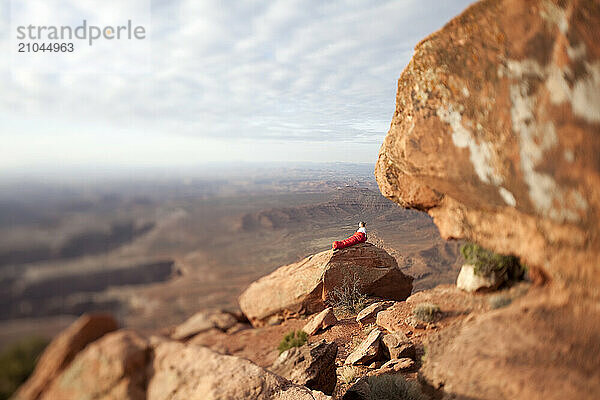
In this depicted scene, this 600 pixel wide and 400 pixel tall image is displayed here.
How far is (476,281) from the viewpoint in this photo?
18.9ft

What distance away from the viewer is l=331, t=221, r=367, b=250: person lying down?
42.8 ft

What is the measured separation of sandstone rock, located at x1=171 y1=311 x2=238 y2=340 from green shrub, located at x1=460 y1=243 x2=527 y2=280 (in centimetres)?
687

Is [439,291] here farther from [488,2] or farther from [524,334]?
[488,2]

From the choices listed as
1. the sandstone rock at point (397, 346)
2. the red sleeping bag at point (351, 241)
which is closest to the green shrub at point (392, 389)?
the sandstone rock at point (397, 346)

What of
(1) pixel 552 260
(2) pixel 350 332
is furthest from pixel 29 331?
(2) pixel 350 332

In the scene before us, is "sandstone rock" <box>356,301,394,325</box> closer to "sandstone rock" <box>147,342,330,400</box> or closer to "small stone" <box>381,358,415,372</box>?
"small stone" <box>381,358,415,372</box>

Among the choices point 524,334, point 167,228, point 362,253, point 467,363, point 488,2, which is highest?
point 488,2

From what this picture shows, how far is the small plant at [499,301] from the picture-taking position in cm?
481

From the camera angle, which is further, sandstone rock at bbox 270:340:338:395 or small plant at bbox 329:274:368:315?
small plant at bbox 329:274:368:315

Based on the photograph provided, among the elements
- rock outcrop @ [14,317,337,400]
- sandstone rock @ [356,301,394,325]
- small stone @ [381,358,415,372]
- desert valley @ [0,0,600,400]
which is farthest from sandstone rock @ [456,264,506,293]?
sandstone rock @ [356,301,394,325]

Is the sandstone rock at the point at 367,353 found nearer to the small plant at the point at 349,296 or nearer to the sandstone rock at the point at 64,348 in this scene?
the small plant at the point at 349,296

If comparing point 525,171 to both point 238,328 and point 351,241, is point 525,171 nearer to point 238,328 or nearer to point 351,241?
point 351,241

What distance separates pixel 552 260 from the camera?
4094 mm

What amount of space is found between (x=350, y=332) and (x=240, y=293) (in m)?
5.67
